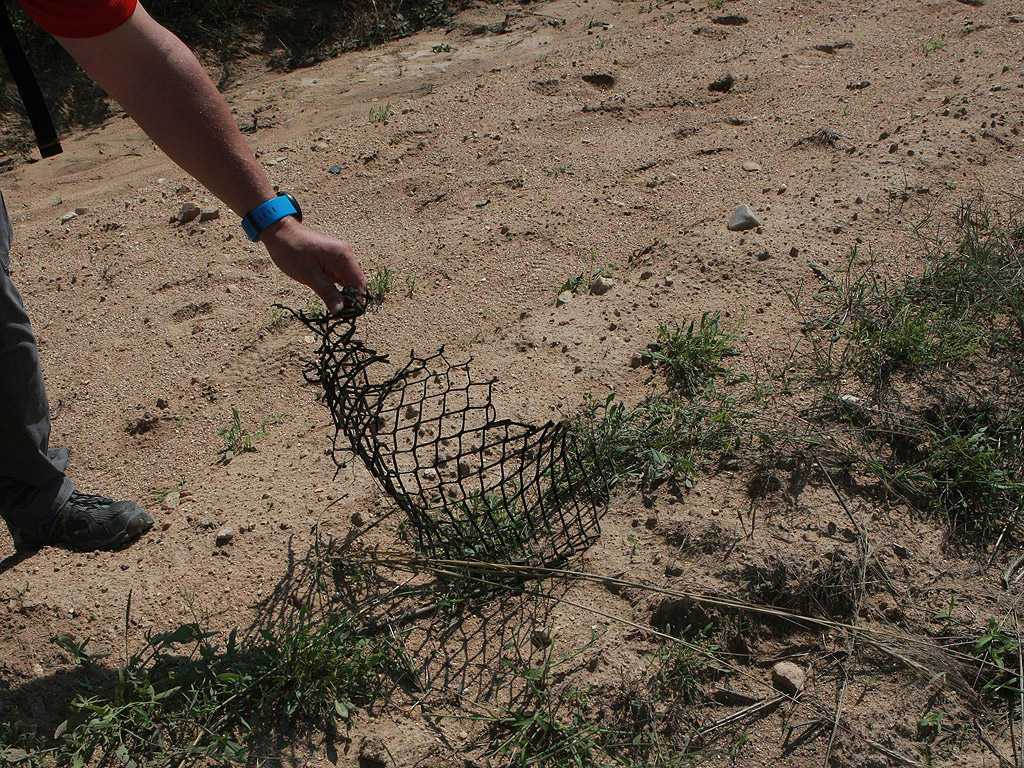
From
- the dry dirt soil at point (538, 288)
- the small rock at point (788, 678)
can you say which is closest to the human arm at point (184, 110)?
the dry dirt soil at point (538, 288)

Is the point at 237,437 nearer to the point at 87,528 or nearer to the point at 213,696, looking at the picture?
the point at 87,528

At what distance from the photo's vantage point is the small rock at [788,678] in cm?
197

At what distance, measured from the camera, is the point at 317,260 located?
182 cm

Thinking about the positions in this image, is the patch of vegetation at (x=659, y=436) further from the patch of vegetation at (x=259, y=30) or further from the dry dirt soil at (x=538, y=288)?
the patch of vegetation at (x=259, y=30)

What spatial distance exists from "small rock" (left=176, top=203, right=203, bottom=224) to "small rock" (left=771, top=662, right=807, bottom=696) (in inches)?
120

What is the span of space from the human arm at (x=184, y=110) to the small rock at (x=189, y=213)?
1.95 m

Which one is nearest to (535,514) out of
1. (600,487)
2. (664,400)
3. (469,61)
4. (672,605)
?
(600,487)

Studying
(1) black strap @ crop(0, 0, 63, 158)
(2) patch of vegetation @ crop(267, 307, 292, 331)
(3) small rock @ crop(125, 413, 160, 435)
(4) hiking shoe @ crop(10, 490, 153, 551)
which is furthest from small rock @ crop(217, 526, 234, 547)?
(1) black strap @ crop(0, 0, 63, 158)

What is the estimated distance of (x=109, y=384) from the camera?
301 cm

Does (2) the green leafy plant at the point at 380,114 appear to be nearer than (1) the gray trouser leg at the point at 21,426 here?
No

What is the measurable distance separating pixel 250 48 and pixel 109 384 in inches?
140

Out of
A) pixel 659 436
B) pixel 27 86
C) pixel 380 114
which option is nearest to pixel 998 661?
pixel 659 436

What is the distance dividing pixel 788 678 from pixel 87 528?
182 centimetres

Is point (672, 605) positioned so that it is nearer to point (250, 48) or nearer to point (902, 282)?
point (902, 282)
